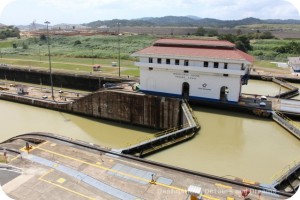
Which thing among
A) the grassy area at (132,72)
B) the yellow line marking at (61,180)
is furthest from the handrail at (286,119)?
the grassy area at (132,72)

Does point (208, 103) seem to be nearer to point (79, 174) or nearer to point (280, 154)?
point (280, 154)

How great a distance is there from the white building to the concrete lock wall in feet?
7.11

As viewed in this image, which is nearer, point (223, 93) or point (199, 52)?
point (199, 52)

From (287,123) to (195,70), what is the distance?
8348mm

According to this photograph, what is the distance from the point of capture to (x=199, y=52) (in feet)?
80.4

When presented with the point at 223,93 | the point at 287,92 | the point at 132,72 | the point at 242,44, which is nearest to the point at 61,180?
the point at 223,93

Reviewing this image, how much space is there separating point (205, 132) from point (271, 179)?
19.7 feet

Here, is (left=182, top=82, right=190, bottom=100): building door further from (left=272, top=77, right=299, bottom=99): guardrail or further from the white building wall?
(left=272, top=77, right=299, bottom=99): guardrail

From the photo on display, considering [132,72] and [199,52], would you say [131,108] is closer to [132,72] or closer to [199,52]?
[199,52]

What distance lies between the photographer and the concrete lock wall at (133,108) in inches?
944

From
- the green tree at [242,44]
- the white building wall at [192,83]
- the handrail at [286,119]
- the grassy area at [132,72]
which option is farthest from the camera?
the green tree at [242,44]

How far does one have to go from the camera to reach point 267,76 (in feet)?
122

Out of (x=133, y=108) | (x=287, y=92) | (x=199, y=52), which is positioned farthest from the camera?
(x=287, y=92)

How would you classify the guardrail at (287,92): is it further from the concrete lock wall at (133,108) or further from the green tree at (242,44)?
the green tree at (242,44)
